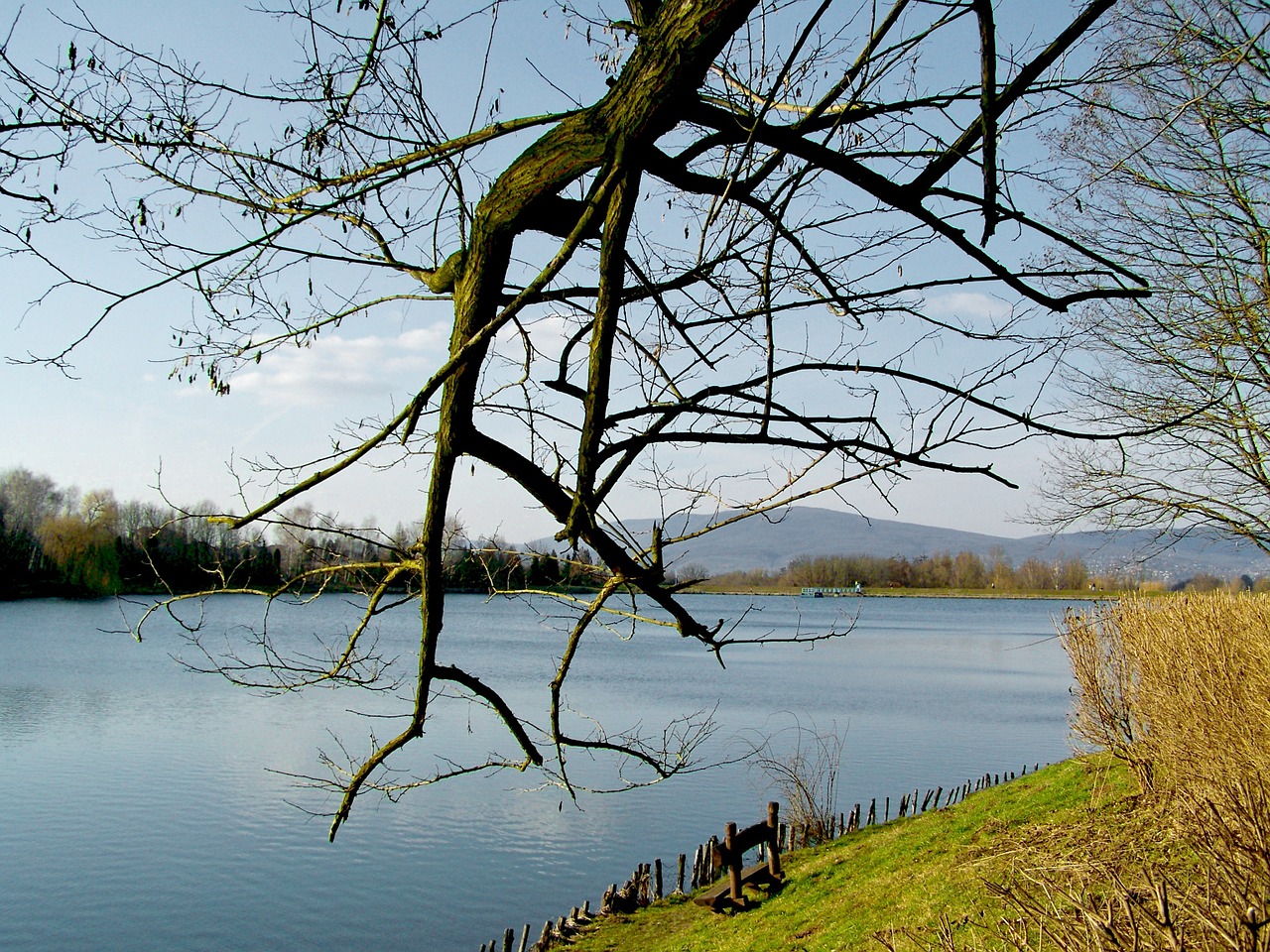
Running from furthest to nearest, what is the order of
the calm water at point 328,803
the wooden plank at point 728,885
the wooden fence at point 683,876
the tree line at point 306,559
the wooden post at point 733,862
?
the calm water at point 328,803 → the wooden plank at point 728,885 → the wooden fence at point 683,876 → the wooden post at point 733,862 → the tree line at point 306,559

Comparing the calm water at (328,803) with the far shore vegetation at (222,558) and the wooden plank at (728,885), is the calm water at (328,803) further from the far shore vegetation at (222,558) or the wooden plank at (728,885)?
the wooden plank at (728,885)

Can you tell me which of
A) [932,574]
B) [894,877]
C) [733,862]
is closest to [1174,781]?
[894,877]

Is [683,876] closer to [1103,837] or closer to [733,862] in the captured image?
[733,862]

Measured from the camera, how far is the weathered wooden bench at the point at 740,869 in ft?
39.5

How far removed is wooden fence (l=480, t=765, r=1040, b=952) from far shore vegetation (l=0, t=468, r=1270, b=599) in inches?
158

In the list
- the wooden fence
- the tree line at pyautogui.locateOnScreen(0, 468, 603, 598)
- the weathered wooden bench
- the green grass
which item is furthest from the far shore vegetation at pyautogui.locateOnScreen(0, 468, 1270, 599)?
the wooden fence

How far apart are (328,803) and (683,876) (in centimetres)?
724

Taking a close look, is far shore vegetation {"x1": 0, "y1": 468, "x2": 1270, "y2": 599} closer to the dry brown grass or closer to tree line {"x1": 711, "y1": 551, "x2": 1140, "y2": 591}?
the dry brown grass

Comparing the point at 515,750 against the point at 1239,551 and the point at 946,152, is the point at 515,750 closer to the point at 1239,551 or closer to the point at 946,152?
the point at 1239,551

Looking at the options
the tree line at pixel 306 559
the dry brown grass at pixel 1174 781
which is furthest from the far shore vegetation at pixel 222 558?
the dry brown grass at pixel 1174 781

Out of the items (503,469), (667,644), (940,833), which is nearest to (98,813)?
(940,833)

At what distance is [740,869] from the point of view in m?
12.3

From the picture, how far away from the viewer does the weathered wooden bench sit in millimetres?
12039

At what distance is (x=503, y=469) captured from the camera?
2404mm
